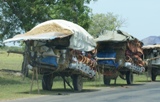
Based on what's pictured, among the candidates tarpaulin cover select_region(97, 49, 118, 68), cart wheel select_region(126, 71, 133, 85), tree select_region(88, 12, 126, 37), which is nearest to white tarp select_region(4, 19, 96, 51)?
tarpaulin cover select_region(97, 49, 118, 68)

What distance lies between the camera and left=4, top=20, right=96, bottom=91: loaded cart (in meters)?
20.7

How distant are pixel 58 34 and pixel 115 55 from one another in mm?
7996

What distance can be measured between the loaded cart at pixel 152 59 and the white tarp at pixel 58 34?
11.8m

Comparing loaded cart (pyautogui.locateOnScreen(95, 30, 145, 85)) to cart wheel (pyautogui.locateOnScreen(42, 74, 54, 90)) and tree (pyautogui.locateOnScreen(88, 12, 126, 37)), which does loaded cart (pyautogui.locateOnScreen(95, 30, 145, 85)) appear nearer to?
cart wheel (pyautogui.locateOnScreen(42, 74, 54, 90))

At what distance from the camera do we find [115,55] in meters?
27.9

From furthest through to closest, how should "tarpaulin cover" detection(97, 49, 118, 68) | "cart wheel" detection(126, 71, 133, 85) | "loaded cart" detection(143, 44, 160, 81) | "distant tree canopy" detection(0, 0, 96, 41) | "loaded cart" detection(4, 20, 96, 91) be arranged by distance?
"loaded cart" detection(143, 44, 160, 81) → "distant tree canopy" detection(0, 0, 96, 41) → "cart wheel" detection(126, 71, 133, 85) → "tarpaulin cover" detection(97, 49, 118, 68) → "loaded cart" detection(4, 20, 96, 91)

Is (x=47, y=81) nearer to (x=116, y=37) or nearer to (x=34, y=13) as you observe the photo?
(x=116, y=37)

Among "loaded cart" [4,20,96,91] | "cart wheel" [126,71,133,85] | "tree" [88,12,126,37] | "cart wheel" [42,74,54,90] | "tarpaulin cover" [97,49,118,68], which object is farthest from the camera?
"tree" [88,12,126,37]

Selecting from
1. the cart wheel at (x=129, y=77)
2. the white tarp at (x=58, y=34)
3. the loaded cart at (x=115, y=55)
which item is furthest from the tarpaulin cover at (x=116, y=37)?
the white tarp at (x=58, y=34)

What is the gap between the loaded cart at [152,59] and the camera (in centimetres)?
3450

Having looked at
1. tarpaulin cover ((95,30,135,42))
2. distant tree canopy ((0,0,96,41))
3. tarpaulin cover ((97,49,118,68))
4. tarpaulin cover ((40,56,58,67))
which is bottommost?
tarpaulin cover ((40,56,58,67))

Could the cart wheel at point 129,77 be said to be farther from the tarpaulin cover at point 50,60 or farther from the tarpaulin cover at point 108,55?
the tarpaulin cover at point 50,60

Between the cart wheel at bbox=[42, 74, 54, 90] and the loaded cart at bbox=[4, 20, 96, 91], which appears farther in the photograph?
the cart wheel at bbox=[42, 74, 54, 90]

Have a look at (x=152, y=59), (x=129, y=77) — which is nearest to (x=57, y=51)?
(x=129, y=77)
